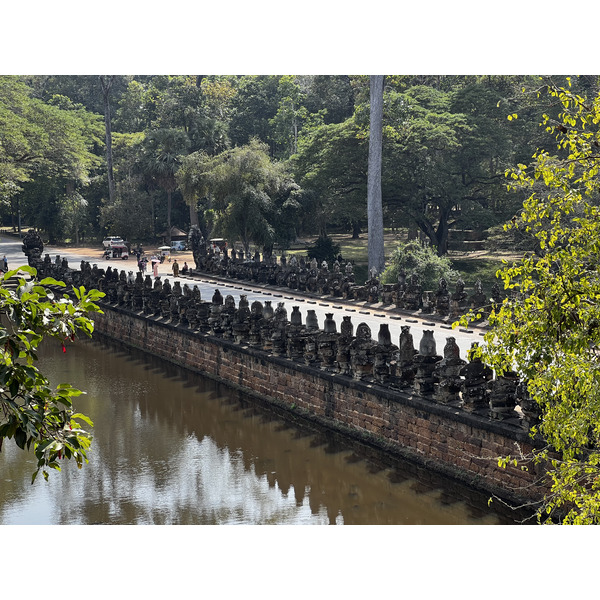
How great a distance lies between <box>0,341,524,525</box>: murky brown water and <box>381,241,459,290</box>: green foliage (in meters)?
10.4

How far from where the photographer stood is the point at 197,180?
162 feet

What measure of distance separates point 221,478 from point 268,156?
107 feet

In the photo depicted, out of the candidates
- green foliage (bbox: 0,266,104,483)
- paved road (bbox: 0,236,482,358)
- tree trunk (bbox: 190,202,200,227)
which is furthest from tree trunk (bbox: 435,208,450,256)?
green foliage (bbox: 0,266,104,483)

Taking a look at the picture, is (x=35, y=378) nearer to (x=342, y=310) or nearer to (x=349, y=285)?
(x=342, y=310)

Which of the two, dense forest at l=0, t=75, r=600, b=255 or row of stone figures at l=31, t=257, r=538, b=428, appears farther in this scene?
dense forest at l=0, t=75, r=600, b=255

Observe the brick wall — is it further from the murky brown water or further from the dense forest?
the dense forest

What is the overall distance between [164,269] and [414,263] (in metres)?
17.1

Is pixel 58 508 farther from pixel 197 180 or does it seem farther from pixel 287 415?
pixel 197 180

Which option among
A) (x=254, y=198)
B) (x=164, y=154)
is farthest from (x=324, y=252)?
(x=164, y=154)

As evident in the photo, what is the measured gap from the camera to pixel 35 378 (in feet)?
24.8

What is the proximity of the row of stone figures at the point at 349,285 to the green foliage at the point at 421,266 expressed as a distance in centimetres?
70

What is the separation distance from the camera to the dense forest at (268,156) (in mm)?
41469

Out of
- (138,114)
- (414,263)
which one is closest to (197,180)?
(414,263)

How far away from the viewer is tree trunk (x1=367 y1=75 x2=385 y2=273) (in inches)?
1451
